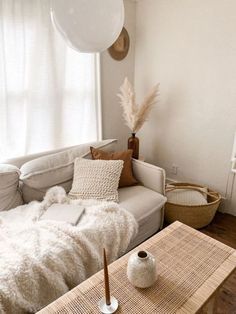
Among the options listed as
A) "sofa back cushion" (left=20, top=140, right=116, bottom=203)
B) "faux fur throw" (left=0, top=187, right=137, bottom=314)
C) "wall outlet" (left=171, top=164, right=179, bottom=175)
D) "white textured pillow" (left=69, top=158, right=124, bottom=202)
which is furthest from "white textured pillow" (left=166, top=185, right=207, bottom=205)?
"sofa back cushion" (left=20, top=140, right=116, bottom=203)

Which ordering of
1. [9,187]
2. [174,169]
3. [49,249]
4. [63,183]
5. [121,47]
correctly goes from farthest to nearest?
[174,169] → [121,47] → [63,183] → [9,187] → [49,249]

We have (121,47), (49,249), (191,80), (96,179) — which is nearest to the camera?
(49,249)

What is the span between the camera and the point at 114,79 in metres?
2.76

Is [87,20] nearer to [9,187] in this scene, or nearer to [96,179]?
[96,179]

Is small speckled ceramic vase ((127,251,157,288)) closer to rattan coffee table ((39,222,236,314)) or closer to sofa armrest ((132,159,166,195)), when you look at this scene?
rattan coffee table ((39,222,236,314))

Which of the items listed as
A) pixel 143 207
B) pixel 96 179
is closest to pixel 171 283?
pixel 143 207

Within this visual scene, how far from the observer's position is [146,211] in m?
1.83

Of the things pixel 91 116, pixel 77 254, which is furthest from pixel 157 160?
pixel 77 254

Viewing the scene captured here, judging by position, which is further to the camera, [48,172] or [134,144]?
[134,144]

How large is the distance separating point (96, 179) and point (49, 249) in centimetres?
71

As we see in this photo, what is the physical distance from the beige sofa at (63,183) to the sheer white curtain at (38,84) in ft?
0.70

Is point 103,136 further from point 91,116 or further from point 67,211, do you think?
point 67,211

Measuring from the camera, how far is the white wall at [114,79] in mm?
2666

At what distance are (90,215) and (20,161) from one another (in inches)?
31.9
